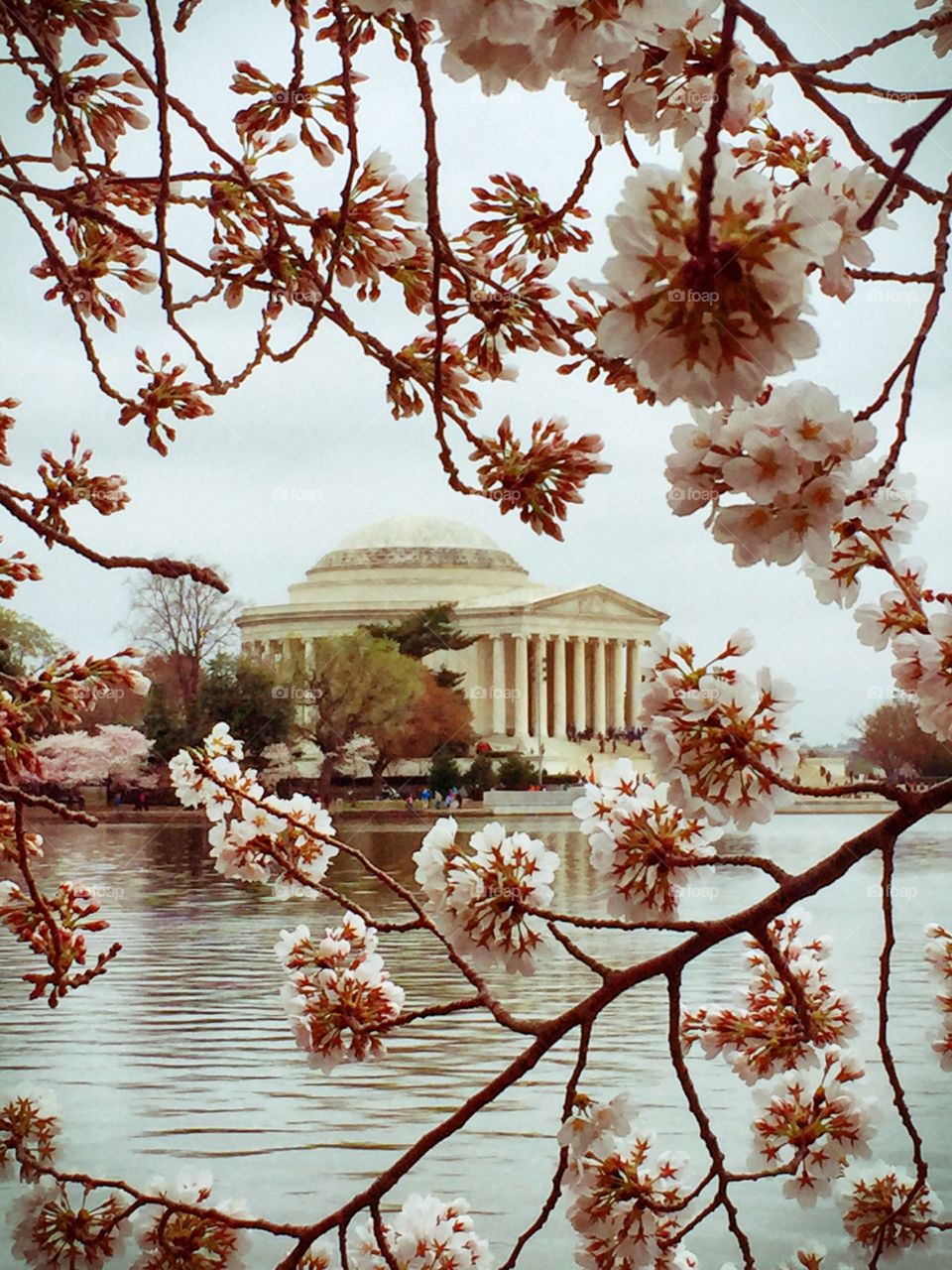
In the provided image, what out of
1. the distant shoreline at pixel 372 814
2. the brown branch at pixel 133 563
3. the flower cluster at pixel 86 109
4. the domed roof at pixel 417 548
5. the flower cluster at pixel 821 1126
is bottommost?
the flower cluster at pixel 821 1126

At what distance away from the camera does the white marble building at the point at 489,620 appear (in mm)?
1826

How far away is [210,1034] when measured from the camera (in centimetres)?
163

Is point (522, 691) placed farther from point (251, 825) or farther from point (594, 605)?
point (251, 825)

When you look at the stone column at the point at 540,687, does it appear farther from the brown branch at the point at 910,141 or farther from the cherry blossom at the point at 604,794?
the brown branch at the point at 910,141

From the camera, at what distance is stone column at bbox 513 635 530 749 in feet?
6.79

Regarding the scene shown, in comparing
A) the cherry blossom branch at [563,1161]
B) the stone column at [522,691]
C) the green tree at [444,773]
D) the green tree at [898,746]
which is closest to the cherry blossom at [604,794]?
the cherry blossom branch at [563,1161]

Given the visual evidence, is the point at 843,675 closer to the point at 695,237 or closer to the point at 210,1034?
the point at 210,1034

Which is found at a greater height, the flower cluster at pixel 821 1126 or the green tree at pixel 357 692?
the green tree at pixel 357 692

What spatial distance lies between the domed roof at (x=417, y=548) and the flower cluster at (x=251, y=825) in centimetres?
87

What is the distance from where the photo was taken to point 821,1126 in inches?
41.7

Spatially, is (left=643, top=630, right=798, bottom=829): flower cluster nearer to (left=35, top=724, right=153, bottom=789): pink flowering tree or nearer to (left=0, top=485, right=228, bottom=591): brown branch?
(left=0, top=485, right=228, bottom=591): brown branch

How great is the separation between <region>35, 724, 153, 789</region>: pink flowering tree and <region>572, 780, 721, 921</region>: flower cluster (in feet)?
3.21

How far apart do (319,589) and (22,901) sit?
868 millimetres

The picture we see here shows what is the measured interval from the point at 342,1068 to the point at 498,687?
632mm
